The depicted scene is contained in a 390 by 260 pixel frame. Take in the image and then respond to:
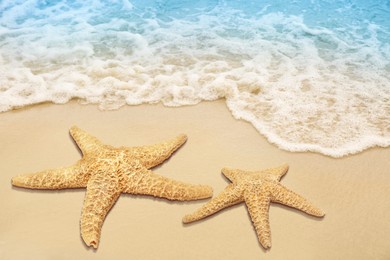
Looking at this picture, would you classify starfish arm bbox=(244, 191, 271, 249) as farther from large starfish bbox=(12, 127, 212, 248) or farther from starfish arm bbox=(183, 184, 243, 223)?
large starfish bbox=(12, 127, 212, 248)

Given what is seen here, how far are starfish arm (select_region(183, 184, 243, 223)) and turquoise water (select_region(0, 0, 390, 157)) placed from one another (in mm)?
1042

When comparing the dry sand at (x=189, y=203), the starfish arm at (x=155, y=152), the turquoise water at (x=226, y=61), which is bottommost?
the dry sand at (x=189, y=203)

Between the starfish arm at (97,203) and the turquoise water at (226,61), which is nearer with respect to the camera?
the starfish arm at (97,203)

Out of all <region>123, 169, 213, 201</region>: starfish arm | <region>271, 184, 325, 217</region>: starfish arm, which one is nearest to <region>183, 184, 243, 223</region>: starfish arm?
<region>123, 169, 213, 201</region>: starfish arm

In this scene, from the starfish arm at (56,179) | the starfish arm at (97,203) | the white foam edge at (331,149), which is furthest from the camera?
the white foam edge at (331,149)

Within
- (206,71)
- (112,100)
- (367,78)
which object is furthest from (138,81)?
(367,78)

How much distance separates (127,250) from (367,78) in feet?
13.5

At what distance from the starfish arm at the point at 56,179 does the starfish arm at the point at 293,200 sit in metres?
1.76

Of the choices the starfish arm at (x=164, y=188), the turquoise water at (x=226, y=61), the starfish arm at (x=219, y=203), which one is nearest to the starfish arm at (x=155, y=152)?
the starfish arm at (x=164, y=188)

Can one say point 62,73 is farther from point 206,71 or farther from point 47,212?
point 47,212

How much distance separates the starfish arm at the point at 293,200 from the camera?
123 inches

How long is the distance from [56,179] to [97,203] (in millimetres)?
548

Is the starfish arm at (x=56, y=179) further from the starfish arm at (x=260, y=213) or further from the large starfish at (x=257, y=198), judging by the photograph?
the starfish arm at (x=260, y=213)

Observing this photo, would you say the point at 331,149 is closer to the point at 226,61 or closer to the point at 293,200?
the point at 293,200
